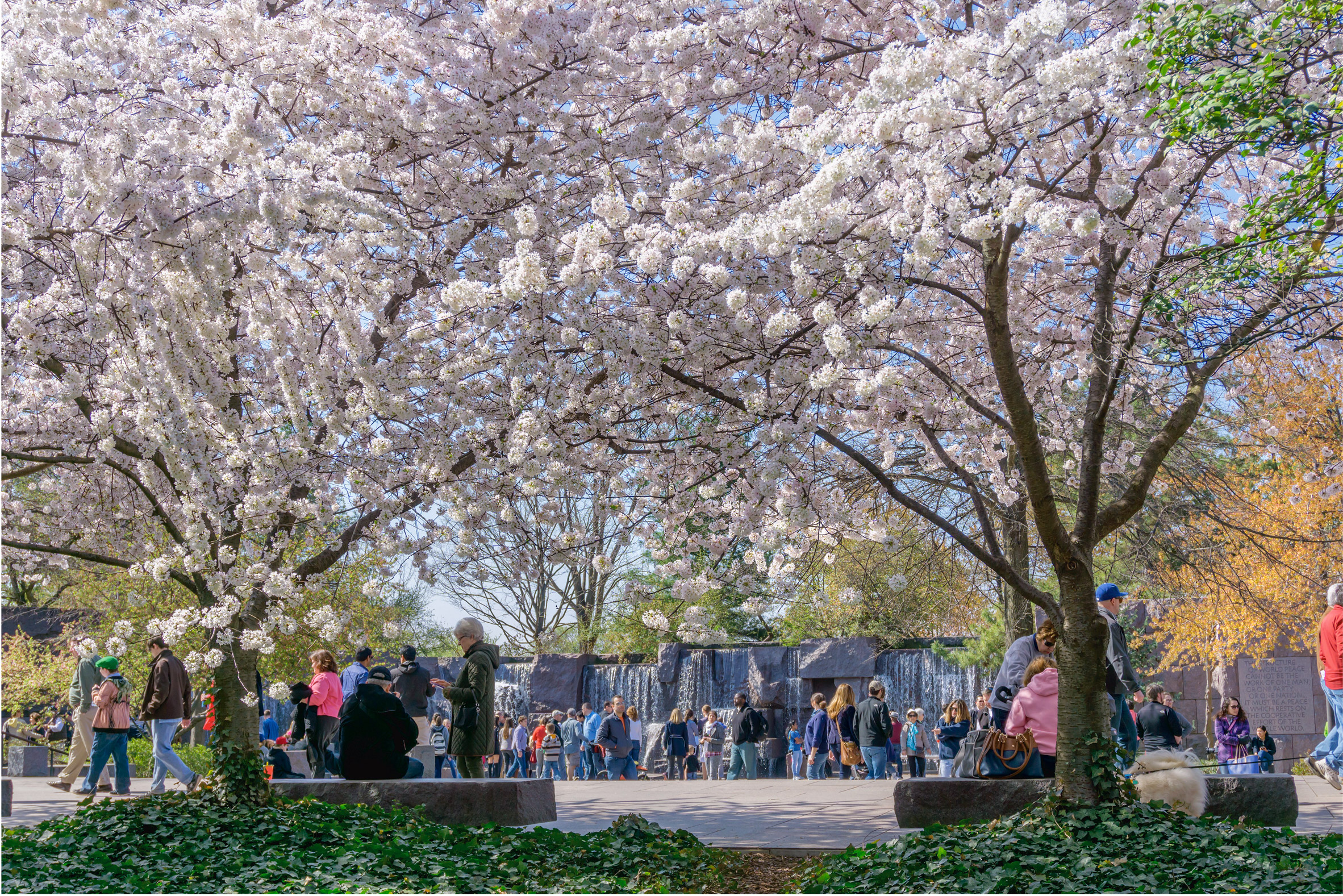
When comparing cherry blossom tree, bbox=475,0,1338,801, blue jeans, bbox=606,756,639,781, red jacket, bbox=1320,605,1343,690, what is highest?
cherry blossom tree, bbox=475,0,1338,801

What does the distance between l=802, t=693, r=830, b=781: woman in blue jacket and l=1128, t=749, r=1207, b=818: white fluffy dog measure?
9.77m

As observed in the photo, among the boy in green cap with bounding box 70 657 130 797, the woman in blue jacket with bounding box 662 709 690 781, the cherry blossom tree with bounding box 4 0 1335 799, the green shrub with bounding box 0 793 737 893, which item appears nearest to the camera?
the green shrub with bounding box 0 793 737 893

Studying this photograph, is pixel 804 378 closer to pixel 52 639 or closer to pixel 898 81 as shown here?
pixel 898 81

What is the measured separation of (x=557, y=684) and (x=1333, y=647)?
67.2 feet

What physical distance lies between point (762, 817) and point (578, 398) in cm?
399

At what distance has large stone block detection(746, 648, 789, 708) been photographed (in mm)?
24047

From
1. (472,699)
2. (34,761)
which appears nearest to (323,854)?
(472,699)

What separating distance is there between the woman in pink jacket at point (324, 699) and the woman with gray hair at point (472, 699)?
188cm

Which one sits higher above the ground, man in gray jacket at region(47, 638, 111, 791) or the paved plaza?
→ man in gray jacket at region(47, 638, 111, 791)

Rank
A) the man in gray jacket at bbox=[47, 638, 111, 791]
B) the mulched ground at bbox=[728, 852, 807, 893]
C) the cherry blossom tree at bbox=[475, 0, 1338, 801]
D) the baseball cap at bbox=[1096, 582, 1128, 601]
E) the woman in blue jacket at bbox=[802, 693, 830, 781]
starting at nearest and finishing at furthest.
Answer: the cherry blossom tree at bbox=[475, 0, 1338, 801] < the mulched ground at bbox=[728, 852, 807, 893] < the baseball cap at bbox=[1096, 582, 1128, 601] < the man in gray jacket at bbox=[47, 638, 111, 791] < the woman in blue jacket at bbox=[802, 693, 830, 781]

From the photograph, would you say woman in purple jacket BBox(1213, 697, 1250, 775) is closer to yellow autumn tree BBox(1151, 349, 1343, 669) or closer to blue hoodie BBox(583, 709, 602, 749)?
yellow autumn tree BBox(1151, 349, 1343, 669)

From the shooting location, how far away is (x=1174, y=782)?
6445 mm

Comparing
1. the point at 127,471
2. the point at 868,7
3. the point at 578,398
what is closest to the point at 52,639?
the point at 127,471

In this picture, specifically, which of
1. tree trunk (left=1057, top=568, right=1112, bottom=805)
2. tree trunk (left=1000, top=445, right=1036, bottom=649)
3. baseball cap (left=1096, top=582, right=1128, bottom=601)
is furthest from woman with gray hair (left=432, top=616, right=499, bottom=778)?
tree trunk (left=1000, top=445, right=1036, bottom=649)
